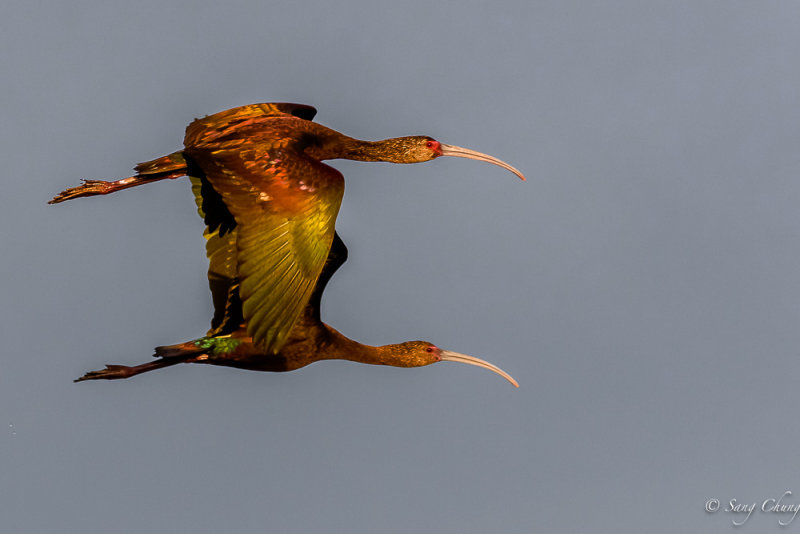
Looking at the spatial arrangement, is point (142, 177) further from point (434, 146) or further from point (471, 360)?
point (471, 360)

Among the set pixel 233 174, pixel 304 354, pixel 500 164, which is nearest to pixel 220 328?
pixel 304 354

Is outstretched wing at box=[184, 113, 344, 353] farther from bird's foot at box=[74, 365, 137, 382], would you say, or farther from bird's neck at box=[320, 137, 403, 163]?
bird's foot at box=[74, 365, 137, 382]

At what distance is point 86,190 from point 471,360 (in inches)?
214

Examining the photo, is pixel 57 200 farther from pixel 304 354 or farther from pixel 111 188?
pixel 304 354

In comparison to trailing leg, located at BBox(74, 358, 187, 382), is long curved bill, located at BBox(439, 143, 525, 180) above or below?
above

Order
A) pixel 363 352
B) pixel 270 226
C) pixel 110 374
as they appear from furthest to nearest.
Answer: pixel 363 352 < pixel 110 374 < pixel 270 226

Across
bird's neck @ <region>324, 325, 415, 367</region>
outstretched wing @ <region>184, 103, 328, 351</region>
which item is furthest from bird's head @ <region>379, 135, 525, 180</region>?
bird's neck @ <region>324, 325, 415, 367</region>

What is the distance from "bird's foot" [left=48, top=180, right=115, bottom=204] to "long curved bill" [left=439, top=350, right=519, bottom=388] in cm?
474

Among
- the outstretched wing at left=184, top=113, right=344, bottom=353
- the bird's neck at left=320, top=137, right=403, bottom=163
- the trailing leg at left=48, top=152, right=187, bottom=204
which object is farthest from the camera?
the trailing leg at left=48, top=152, right=187, bottom=204

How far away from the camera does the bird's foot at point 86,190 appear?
1992 centimetres

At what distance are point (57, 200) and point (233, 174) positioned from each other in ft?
10.5

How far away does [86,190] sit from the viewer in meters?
20.0

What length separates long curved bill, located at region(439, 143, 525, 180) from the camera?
20406 mm

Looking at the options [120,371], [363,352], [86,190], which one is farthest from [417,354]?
[86,190]
